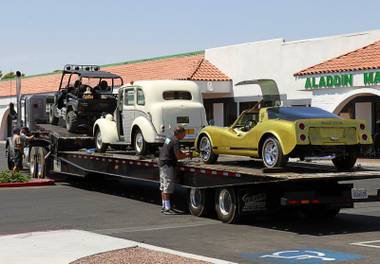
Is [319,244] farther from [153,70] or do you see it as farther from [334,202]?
[153,70]

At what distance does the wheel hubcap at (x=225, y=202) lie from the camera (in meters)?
12.5

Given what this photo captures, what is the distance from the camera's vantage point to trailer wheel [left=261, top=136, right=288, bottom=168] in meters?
11.5

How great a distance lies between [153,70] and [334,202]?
30.4 m

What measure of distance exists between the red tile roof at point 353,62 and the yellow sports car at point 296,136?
1615 cm

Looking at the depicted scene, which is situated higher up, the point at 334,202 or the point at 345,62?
the point at 345,62

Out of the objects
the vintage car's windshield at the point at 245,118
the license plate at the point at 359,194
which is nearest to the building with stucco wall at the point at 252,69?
the vintage car's windshield at the point at 245,118

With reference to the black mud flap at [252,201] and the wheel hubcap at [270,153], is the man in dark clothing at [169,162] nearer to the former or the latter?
the black mud flap at [252,201]

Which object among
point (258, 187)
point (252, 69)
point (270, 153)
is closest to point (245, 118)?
point (270, 153)

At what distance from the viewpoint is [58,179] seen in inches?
882

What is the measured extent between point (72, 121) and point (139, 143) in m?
4.96

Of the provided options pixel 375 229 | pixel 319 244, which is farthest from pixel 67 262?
pixel 375 229

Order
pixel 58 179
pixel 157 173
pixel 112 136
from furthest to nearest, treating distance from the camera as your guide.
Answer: pixel 58 179 < pixel 112 136 < pixel 157 173

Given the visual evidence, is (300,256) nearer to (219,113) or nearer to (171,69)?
(219,113)

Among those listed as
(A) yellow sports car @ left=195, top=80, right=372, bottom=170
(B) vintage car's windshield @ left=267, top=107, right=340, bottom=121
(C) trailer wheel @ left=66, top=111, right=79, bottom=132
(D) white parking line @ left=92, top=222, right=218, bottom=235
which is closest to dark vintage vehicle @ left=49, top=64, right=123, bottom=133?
(C) trailer wheel @ left=66, top=111, right=79, bottom=132
